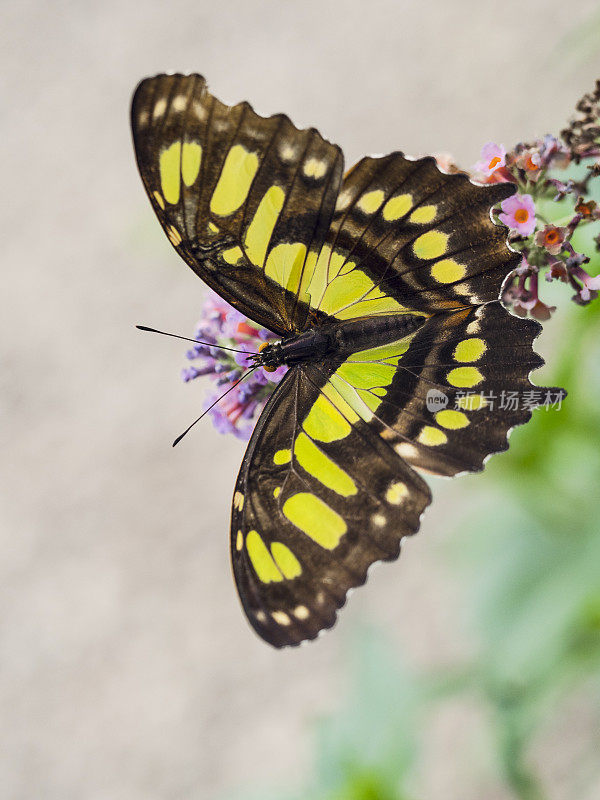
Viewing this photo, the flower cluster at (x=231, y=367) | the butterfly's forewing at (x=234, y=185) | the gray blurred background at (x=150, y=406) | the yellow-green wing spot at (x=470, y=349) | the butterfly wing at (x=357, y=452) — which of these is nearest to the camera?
the butterfly's forewing at (x=234, y=185)

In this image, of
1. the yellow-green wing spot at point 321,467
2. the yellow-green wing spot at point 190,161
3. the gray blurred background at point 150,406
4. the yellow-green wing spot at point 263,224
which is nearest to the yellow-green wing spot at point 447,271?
the yellow-green wing spot at point 263,224

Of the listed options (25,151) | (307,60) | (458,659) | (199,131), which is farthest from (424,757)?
(25,151)

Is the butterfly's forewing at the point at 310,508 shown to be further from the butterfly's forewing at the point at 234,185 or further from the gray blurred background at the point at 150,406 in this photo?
the gray blurred background at the point at 150,406

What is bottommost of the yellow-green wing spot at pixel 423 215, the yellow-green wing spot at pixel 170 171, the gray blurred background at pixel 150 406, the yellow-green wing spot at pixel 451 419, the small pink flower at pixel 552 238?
the yellow-green wing spot at pixel 451 419

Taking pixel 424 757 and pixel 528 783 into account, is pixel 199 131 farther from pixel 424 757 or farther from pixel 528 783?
pixel 424 757

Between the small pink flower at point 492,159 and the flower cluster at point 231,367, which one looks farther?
the flower cluster at point 231,367

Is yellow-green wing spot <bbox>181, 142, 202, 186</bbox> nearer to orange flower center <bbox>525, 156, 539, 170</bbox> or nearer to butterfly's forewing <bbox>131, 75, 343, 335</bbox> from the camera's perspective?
butterfly's forewing <bbox>131, 75, 343, 335</bbox>
